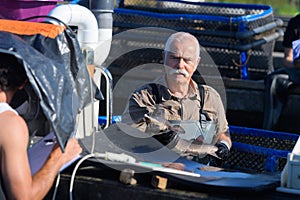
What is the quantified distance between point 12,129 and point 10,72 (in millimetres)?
329

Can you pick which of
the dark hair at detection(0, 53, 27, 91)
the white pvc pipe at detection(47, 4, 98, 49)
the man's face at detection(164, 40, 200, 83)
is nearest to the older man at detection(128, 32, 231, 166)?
the man's face at detection(164, 40, 200, 83)

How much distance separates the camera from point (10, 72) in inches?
144

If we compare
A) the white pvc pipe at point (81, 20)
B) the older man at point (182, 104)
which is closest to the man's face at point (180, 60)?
the older man at point (182, 104)

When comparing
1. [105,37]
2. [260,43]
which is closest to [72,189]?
[105,37]

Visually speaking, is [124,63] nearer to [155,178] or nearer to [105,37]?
[105,37]

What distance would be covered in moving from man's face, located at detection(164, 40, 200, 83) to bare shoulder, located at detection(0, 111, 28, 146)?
154 cm

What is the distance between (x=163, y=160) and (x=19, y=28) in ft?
3.54

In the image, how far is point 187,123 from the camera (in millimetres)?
4730

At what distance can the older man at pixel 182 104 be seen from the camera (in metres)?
4.67

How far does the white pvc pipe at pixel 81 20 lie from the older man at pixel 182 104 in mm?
460

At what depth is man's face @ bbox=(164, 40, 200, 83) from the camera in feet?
15.9

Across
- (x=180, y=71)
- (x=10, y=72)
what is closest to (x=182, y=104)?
(x=180, y=71)

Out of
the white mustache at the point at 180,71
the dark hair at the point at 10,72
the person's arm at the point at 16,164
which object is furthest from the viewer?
the white mustache at the point at 180,71

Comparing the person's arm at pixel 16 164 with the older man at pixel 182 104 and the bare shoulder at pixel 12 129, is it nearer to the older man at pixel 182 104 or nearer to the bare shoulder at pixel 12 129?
the bare shoulder at pixel 12 129
